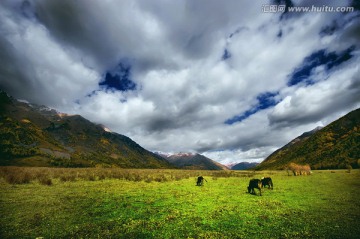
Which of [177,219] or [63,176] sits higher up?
[63,176]

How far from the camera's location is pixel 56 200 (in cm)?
1750

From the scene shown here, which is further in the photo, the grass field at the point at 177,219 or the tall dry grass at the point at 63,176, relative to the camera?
the tall dry grass at the point at 63,176

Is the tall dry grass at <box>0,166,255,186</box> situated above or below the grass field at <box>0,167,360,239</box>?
above

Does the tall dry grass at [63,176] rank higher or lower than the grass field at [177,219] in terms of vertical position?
higher

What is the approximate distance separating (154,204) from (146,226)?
5.69m

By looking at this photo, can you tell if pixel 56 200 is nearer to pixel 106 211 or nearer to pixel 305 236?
pixel 106 211

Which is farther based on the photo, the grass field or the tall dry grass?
the tall dry grass

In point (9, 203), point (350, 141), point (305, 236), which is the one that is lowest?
point (305, 236)

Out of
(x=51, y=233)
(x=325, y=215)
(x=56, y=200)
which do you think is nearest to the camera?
(x=51, y=233)

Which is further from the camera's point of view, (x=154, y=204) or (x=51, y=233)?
(x=154, y=204)

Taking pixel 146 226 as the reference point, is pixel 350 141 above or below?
above

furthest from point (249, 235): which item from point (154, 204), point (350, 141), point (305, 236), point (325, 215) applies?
point (350, 141)

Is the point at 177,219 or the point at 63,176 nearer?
the point at 177,219

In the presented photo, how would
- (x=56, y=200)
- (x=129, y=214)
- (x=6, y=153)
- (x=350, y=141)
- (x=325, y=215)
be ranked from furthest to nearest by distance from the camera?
1. (x=6, y=153)
2. (x=350, y=141)
3. (x=56, y=200)
4. (x=129, y=214)
5. (x=325, y=215)
